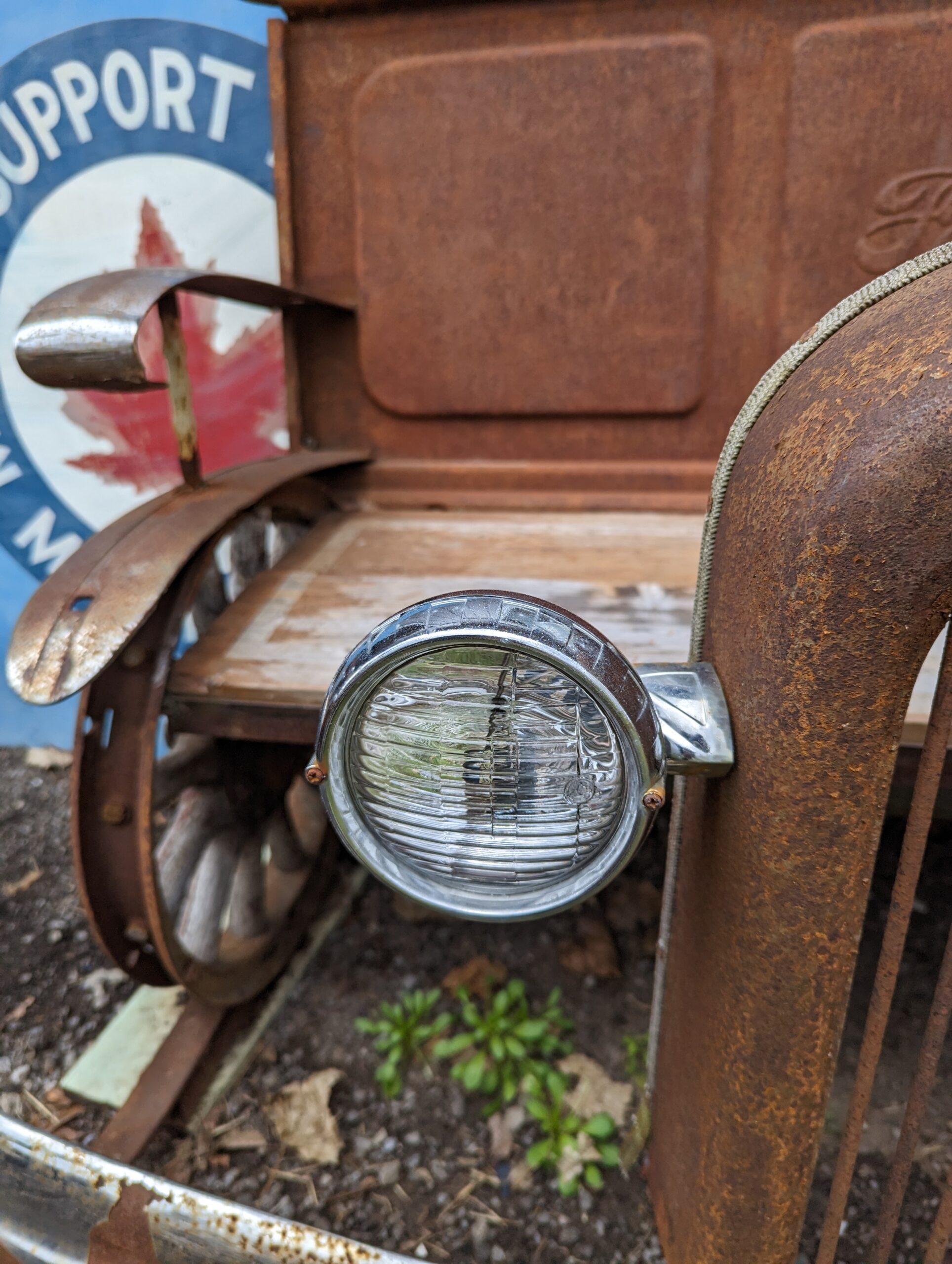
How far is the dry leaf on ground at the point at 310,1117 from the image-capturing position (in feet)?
4.42

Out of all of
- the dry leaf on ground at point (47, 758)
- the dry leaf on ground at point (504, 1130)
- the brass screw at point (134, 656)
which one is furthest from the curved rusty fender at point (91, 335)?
the dry leaf on ground at point (47, 758)

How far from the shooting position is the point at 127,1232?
70 centimetres

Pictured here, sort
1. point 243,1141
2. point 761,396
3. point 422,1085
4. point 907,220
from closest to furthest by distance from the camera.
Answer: point 761,396 < point 243,1141 < point 422,1085 < point 907,220

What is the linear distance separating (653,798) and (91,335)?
2.87ft

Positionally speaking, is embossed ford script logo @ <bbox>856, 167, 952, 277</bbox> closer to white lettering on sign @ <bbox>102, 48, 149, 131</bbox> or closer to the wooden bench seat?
the wooden bench seat

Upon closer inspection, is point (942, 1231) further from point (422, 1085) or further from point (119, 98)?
point (119, 98)

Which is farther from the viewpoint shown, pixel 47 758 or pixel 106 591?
pixel 47 758

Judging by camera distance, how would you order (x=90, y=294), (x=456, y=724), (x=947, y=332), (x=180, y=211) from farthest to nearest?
(x=180, y=211)
(x=90, y=294)
(x=456, y=724)
(x=947, y=332)

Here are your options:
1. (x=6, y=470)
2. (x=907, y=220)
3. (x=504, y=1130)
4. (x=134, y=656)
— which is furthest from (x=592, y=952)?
(x=6, y=470)

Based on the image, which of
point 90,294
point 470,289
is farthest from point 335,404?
point 90,294

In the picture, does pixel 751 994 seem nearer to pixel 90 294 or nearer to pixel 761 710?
pixel 761 710

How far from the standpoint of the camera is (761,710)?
0.63 metres

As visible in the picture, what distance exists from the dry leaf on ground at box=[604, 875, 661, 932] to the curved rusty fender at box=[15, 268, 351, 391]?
143cm

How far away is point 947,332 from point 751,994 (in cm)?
53
